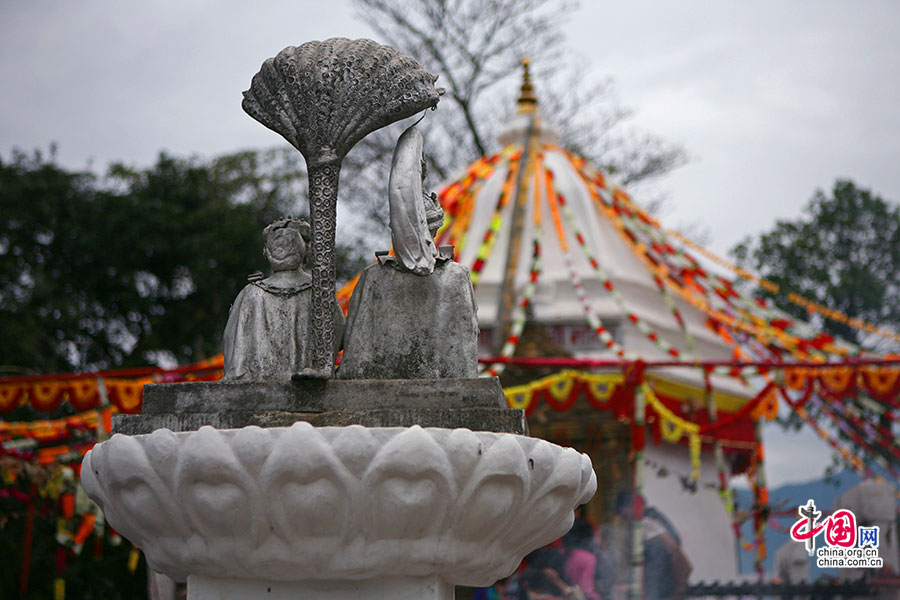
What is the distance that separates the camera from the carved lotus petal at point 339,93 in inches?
140

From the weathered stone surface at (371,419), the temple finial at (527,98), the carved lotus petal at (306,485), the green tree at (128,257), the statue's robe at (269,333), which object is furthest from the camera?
the green tree at (128,257)

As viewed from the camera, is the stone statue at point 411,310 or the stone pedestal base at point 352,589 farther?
the stone statue at point 411,310

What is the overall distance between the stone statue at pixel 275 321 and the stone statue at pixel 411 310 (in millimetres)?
121

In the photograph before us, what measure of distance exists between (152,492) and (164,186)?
16.4 meters

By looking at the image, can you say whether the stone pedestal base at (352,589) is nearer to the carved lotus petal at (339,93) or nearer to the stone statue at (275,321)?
the stone statue at (275,321)

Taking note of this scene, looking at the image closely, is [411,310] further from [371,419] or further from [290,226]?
[290,226]

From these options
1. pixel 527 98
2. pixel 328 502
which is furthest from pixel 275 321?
pixel 527 98

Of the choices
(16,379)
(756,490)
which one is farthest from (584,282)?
(16,379)

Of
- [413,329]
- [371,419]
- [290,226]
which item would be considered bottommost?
[371,419]

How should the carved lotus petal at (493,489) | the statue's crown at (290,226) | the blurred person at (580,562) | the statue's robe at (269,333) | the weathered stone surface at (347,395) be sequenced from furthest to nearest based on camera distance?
the blurred person at (580,562) → the statue's crown at (290,226) → the statue's robe at (269,333) → the weathered stone surface at (347,395) → the carved lotus petal at (493,489)

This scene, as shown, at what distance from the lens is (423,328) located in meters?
3.63

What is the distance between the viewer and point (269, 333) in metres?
3.75

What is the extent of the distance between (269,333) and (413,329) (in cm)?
54

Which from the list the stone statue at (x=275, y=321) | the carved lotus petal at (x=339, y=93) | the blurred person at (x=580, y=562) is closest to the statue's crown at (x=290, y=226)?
the stone statue at (x=275, y=321)
